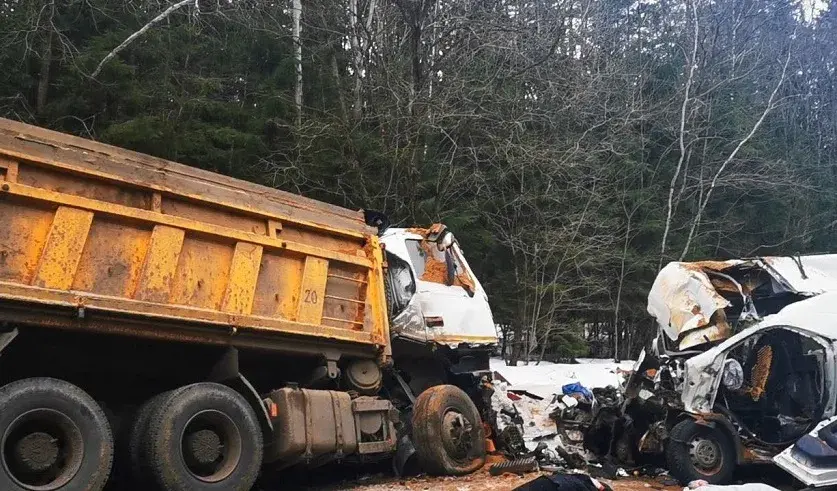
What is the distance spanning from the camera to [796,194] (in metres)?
25.2

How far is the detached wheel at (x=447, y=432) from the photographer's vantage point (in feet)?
24.0

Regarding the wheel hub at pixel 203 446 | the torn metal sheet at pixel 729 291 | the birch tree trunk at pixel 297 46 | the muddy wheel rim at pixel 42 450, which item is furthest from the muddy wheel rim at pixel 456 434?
the birch tree trunk at pixel 297 46

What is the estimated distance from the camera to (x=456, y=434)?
24.7 feet

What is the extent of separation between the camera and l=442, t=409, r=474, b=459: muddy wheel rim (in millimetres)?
7414

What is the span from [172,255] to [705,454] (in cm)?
575

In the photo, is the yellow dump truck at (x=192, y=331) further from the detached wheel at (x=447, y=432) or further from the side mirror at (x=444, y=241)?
the side mirror at (x=444, y=241)

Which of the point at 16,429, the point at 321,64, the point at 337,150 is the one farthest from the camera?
the point at 321,64

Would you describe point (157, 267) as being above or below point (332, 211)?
below

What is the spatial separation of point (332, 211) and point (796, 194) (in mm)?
23064

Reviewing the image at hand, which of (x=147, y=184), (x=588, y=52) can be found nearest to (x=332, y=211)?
(x=147, y=184)

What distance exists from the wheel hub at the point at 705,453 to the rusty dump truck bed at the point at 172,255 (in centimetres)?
350

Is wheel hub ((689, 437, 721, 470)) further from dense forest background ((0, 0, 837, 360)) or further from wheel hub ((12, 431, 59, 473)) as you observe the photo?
dense forest background ((0, 0, 837, 360))

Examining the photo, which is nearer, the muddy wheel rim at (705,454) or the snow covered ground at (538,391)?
the muddy wheel rim at (705,454)

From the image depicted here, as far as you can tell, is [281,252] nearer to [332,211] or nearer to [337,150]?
[332,211]
